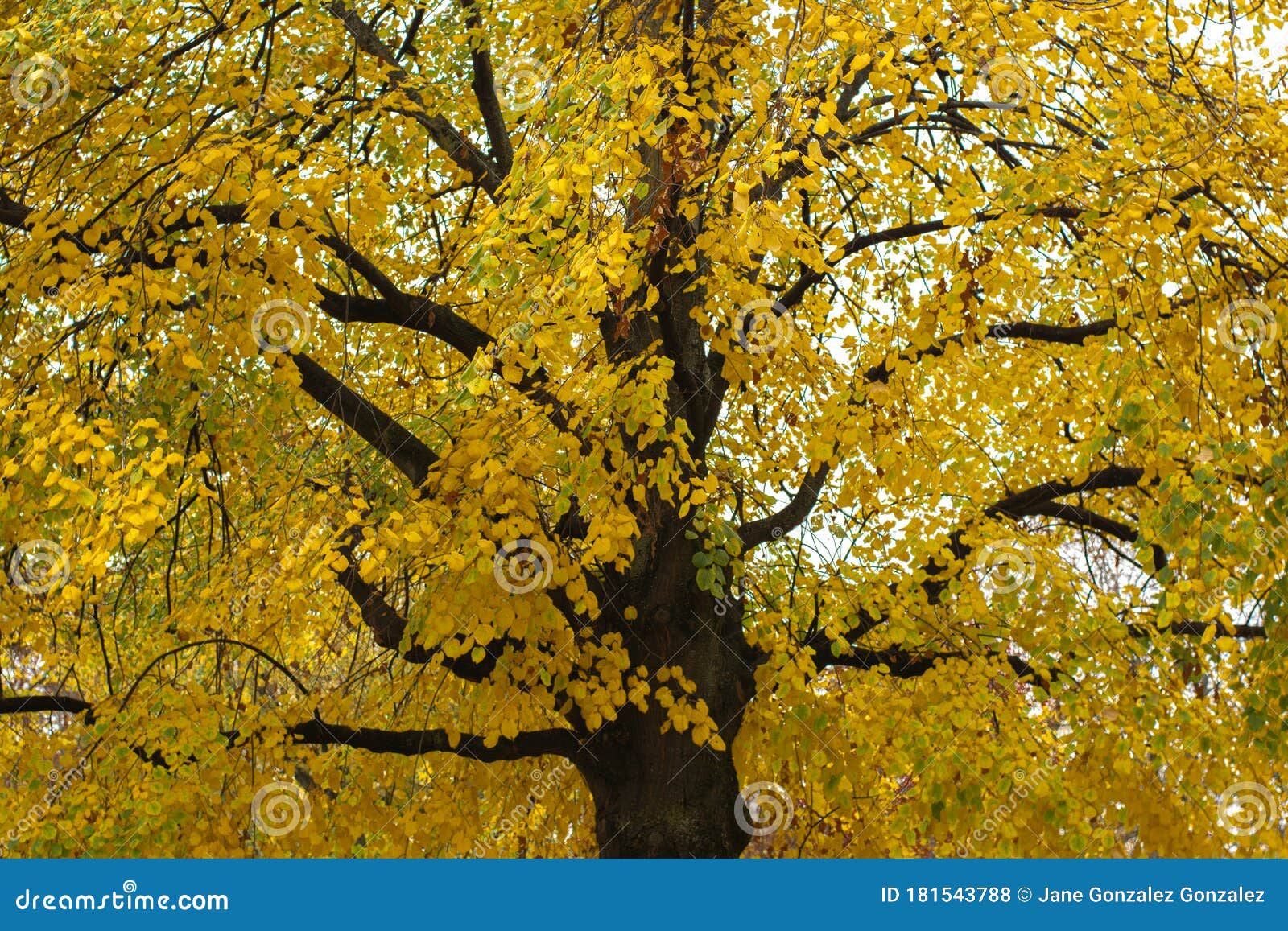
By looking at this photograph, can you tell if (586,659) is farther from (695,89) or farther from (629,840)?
(695,89)

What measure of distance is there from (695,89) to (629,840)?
348 cm

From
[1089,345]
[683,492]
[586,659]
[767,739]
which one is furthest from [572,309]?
[1089,345]

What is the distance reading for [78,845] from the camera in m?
5.09

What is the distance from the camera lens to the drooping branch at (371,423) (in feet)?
17.6
